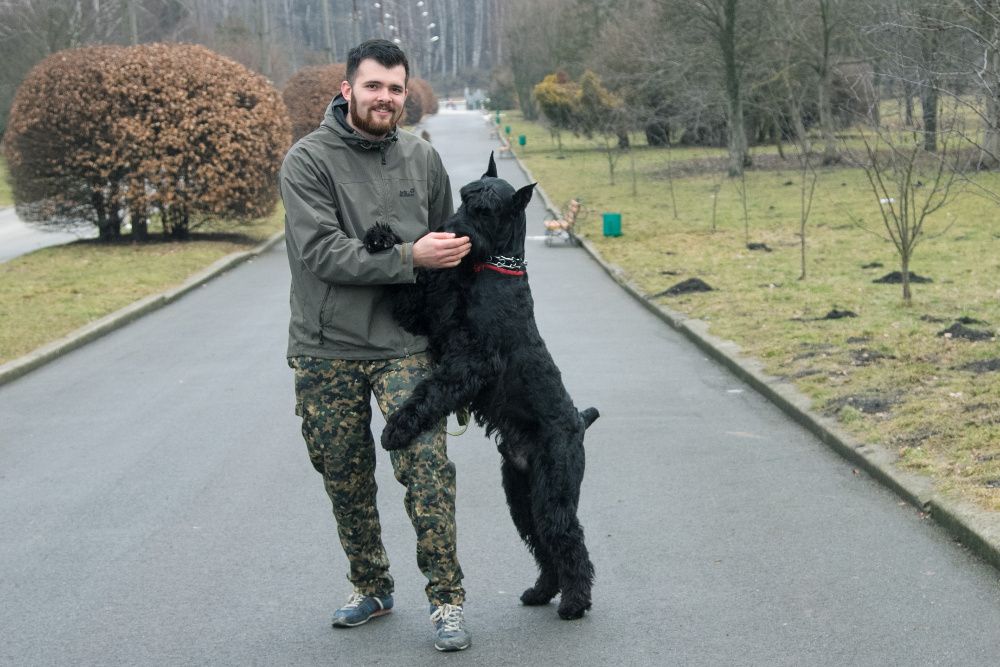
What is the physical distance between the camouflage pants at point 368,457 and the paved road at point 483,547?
0.40m

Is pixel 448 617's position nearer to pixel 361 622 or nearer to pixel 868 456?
pixel 361 622

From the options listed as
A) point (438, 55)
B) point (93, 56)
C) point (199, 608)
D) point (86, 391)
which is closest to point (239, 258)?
point (93, 56)

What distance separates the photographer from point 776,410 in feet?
31.0

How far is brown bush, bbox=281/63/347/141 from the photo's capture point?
131 ft

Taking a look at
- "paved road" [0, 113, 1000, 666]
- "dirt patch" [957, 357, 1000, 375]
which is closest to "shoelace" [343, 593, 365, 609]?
"paved road" [0, 113, 1000, 666]

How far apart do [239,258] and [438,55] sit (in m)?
150

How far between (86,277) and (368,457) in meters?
15.1

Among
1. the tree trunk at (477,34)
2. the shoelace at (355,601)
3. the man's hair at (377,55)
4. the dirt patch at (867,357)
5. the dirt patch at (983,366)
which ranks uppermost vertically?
the tree trunk at (477,34)

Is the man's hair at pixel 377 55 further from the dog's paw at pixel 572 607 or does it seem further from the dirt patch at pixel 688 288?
the dirt patch at pixel 688 288

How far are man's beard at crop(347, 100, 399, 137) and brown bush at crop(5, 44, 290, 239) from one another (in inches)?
724

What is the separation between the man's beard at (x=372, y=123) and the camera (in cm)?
452

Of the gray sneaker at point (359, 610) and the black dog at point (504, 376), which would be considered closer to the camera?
the black dog at point (504, 376)

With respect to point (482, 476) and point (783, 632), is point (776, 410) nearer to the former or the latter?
point (482, 476)

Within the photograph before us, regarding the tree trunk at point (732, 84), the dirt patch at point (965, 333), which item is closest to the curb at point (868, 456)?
the dirt patch at point (965, 333)
